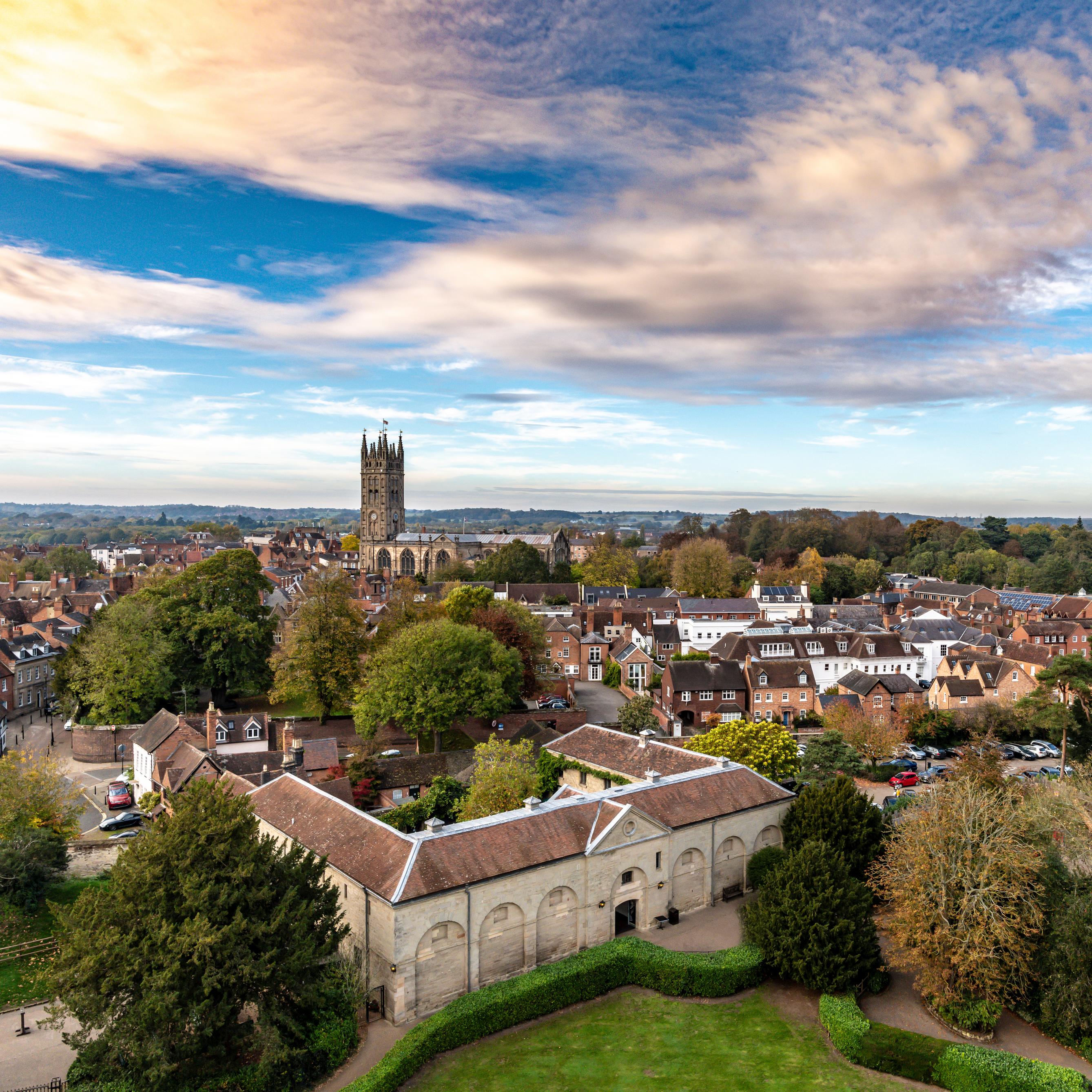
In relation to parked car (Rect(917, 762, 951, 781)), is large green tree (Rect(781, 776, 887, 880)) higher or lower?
higher

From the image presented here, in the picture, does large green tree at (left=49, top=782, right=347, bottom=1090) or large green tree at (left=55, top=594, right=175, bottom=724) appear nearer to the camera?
large green tree at (left=49, top=782, right=347, bottom=1090)

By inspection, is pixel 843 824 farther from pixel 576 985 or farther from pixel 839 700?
pixel 839 700

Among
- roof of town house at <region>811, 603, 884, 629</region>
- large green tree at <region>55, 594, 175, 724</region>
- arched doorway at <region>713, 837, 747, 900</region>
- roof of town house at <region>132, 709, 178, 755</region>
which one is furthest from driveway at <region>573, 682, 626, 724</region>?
large green tree at <region>55, 594, 175, 724</region>

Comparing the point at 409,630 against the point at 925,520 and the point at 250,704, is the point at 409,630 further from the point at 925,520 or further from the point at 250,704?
the point at 925,520

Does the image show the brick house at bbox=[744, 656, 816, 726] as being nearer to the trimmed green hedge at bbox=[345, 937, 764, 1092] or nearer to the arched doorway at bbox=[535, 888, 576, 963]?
the trimmed green hedge at bbox=[345, 937, 764, 1092]

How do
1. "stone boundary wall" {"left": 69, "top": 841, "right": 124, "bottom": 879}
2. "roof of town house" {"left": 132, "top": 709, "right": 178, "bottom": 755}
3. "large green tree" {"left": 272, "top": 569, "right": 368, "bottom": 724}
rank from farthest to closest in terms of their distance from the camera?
"large green tree" {"left": 272, "top": 569, "right": 368, "bottom": 724} → "roof of town house" {"left": 132, "top": 709, "right": 178, "bottom": 755} → "stone boundary wall" {"left": 69, "top": 841, "right": 124, "bottom": 879}

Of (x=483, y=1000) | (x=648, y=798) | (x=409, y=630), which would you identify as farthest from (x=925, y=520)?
(x=483, y=1000)

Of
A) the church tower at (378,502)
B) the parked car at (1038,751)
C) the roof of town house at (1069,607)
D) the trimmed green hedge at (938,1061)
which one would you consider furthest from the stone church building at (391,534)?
the trimmed green hedge at (938,1061)
